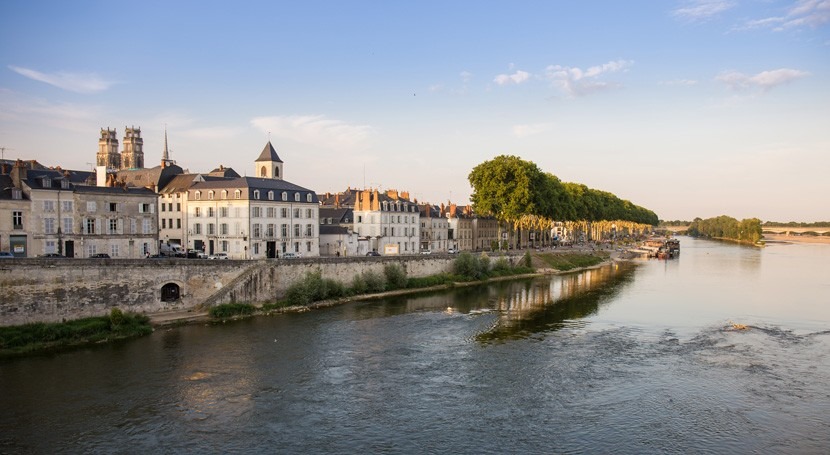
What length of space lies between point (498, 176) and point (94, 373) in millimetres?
49543

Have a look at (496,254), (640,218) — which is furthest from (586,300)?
(640,218)

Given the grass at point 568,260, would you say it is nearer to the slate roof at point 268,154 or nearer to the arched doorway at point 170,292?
the slate roof at point 268,154

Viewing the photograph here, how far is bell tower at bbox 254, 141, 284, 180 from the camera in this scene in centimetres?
5653

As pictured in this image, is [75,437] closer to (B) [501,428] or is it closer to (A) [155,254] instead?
(B) [501,428]

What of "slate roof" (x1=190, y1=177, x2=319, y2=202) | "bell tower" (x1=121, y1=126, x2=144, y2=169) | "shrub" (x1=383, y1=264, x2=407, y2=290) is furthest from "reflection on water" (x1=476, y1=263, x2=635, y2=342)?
"bell tower" (x1=121, y1=126, x2=144, y2=169)

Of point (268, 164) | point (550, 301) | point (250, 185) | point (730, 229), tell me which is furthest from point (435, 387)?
point (730, 229)

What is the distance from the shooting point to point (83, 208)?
3456 cm

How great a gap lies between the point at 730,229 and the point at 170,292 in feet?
535

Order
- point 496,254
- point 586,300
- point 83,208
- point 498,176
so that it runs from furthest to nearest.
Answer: point 498,176, point 496,254, point 586,300, point 83,208

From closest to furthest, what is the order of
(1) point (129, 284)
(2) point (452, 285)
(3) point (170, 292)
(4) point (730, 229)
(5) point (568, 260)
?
(1) point (129, 284), (3) point (170, 292), (2) point (452, 285), (5) point (568, 260), (4) point (730, 229)

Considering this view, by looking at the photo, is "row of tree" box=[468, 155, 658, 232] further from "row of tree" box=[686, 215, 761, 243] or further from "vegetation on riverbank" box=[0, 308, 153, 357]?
"row of tree" box=[686, 215, 761, 243]

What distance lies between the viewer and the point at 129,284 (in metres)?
29.9

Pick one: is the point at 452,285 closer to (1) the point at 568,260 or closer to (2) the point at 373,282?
(2) the point at 373,282

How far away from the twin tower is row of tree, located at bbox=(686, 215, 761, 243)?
134 meters
